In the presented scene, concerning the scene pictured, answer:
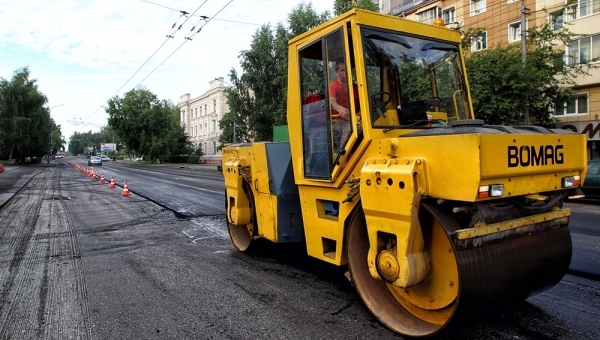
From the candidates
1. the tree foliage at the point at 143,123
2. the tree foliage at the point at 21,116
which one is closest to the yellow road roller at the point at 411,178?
the tree foliage at the point at 21,116

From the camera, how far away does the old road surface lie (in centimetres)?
352

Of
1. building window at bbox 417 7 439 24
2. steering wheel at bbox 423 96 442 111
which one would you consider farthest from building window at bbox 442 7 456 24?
steering wheel at bbox 423 96 442 111

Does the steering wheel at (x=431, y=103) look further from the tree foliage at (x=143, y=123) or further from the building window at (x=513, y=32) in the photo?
the tree foliage at (x=143, y=123)

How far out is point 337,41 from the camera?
13.2ft

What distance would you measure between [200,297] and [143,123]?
2452 inches

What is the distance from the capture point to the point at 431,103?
432 cm

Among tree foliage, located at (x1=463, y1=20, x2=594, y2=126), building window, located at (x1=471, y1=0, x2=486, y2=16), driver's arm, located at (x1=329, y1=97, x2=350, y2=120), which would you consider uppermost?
building window, located at (x1=471, y1=0, x2=486, y2=16)

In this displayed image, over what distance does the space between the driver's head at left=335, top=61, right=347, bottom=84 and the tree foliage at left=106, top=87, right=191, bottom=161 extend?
60.9 m

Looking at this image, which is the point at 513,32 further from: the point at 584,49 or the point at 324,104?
the point at 324,104

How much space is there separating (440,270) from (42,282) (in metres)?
4.43

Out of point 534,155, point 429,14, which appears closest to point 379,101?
point 534,155

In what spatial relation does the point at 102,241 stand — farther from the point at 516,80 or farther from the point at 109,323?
the point at 516,80

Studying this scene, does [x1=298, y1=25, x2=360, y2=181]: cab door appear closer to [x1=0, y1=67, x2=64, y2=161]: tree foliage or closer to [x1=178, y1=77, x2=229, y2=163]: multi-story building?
[x1=0, y1=67, x2=64, y2=161]: tree foliage

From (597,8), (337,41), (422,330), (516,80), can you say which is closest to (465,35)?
(516,80)
